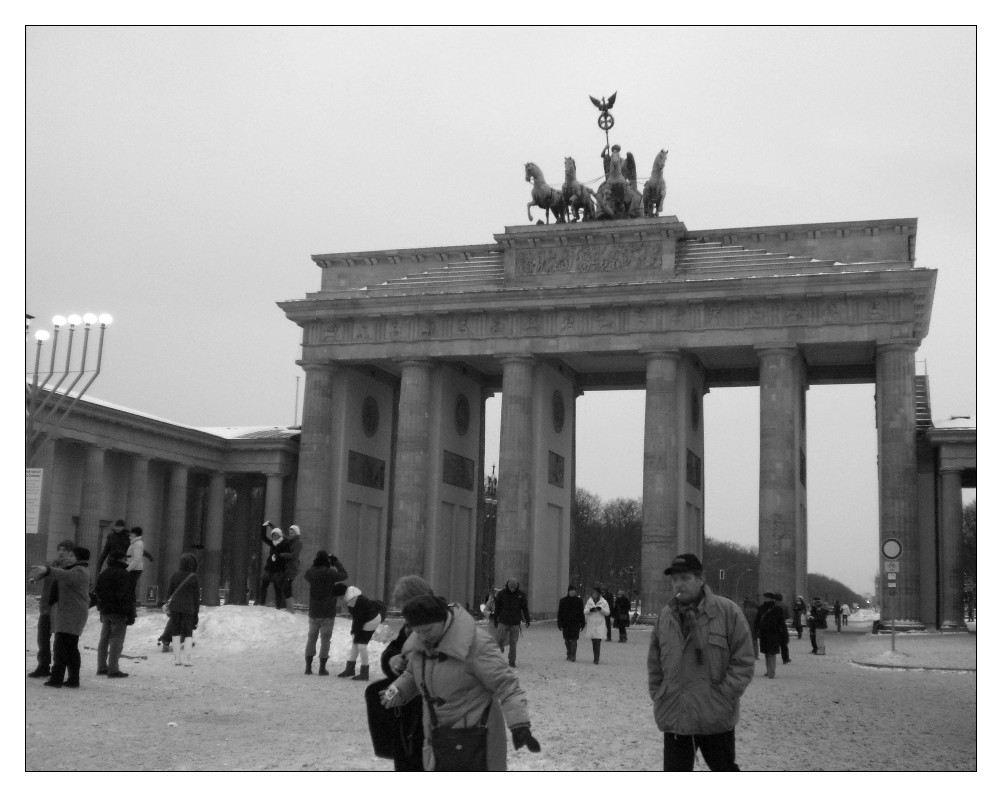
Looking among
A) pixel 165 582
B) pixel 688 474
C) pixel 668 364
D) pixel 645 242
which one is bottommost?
pixel 165 582

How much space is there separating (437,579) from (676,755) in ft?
143

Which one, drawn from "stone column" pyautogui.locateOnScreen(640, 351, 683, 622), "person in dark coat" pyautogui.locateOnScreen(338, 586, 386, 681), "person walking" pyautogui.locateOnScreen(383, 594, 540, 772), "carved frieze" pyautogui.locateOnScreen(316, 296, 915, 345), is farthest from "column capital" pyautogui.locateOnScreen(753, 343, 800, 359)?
"person walking" pyautogui.locateOnScreen(383, 594, 540, 772)

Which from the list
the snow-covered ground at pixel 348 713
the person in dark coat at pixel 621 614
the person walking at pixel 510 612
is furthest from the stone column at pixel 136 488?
the person walking at pixel 510 612

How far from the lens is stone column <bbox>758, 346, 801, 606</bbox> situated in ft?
150

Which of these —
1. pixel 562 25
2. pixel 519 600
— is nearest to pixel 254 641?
pixel 519 600

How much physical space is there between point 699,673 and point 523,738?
2.19 metres

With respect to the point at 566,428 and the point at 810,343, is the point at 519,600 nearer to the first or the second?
the point at 810,343

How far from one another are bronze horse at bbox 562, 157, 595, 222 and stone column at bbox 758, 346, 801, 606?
912cm

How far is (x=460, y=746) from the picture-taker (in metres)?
8.15

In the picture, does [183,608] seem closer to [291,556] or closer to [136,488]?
[291,556]

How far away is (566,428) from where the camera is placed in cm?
5509

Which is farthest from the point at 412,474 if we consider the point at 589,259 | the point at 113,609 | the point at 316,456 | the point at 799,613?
the point at 113,609

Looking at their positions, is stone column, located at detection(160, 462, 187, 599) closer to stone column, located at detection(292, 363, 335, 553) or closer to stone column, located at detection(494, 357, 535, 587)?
stone column, located at detection(292, 363, 335, 553)

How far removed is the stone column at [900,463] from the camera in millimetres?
44781
